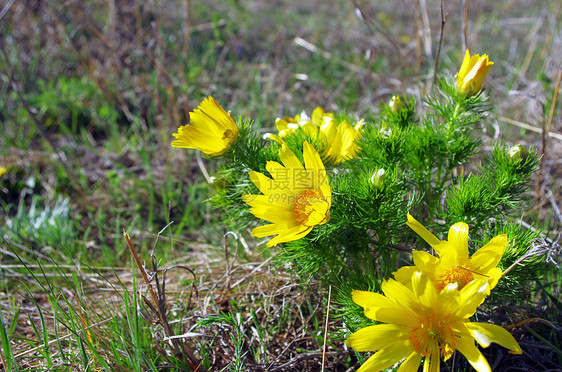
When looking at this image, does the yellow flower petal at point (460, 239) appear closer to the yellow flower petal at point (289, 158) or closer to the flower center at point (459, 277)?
the flower center at point (459, 277)

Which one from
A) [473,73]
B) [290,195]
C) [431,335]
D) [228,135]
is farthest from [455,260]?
[228,135]

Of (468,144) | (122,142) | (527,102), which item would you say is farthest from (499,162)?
(122,142)

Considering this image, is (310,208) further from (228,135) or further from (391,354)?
(391,354)

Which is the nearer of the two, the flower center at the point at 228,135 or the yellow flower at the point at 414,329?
the yellow flower at the point at 414,329

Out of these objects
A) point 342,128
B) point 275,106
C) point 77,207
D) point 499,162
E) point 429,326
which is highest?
point 342,128

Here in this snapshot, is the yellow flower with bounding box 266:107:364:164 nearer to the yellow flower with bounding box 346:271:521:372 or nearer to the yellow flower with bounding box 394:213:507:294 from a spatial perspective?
the yellow flower with bounding box 394:213:507:294

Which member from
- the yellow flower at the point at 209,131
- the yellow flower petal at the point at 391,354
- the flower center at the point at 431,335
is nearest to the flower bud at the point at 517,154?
the flower center at the point at 431,335

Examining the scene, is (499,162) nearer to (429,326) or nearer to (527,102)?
(429,326)
